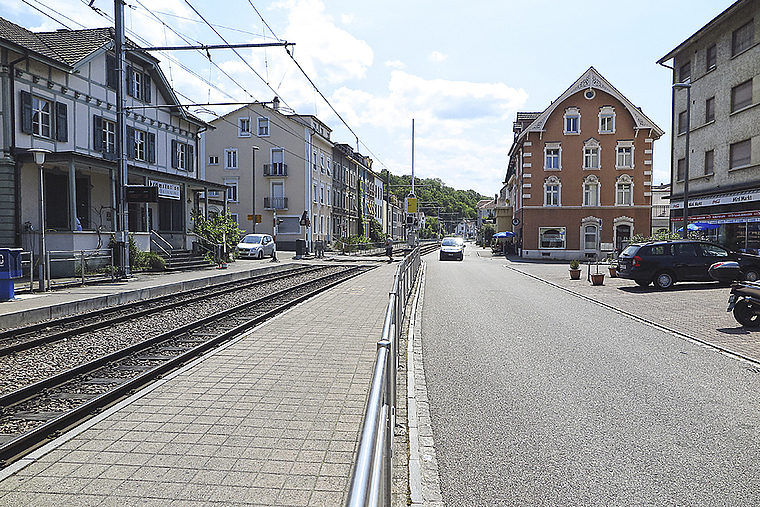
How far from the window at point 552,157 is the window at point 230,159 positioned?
27090mm

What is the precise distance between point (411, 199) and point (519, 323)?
92.2ft

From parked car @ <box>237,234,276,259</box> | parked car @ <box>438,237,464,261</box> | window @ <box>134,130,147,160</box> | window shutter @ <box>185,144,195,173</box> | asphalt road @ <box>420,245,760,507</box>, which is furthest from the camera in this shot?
parked car @ <box>438,237,464,261</box>

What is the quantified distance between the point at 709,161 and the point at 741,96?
404cm

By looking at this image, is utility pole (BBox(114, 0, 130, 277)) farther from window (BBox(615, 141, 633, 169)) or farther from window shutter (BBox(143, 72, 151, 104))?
window (BBox(615, 141, 633, 169))

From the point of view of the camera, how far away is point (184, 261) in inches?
1075

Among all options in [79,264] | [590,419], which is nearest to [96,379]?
[590,419]

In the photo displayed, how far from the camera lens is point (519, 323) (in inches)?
469

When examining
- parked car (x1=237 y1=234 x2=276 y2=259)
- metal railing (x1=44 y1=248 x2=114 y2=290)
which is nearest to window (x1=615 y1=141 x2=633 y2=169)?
parked car (x1=237 y1=234 x2=276 y2=259)

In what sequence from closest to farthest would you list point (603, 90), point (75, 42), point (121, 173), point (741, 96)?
point (121, 173), point (75, 42), point (741, 96), point (603, 90)

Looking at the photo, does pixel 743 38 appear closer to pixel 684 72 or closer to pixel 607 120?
pixel 684 72

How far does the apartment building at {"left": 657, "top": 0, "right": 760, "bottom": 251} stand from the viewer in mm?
27375

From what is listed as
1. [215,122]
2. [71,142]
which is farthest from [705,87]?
[215,122]

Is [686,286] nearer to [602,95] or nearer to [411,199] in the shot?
[411,199]

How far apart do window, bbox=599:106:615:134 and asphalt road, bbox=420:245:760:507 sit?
129 ft
